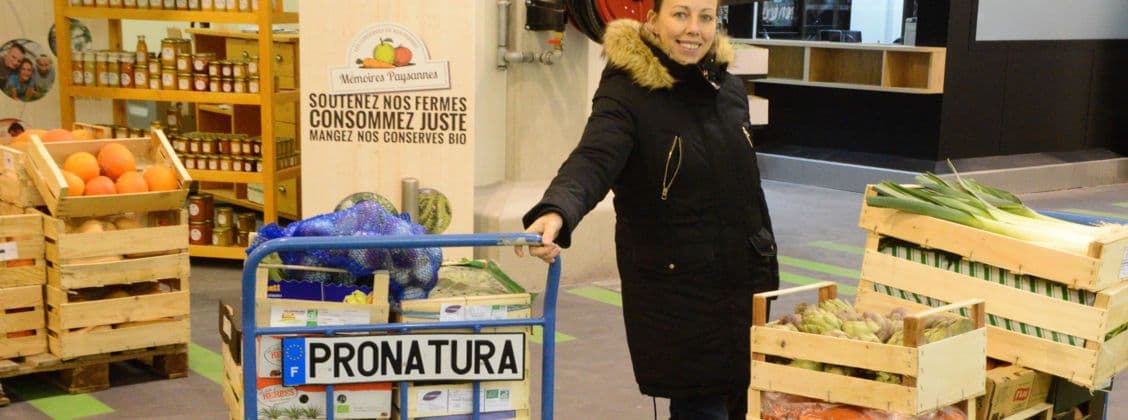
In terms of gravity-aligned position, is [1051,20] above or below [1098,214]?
above

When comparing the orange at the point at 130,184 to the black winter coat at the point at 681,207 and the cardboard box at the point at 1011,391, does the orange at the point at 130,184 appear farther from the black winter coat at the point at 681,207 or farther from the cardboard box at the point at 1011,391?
the cardboard box at the point at 1011,391

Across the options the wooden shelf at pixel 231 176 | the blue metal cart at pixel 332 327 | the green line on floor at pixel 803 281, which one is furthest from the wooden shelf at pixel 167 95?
the blue metal cart at pixel 332 327

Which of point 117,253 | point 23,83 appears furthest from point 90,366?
point 23,83

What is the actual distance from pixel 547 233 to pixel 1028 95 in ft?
31.6

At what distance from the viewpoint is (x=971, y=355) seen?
2.61 metres

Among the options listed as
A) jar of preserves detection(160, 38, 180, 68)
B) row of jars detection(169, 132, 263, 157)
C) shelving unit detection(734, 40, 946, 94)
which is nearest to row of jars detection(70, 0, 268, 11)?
jar of preserves detection(160, 38, 180, 68)

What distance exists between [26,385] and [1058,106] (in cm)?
947

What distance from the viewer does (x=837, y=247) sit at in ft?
27.2

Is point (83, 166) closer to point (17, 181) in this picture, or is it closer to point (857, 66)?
point (17, 181)

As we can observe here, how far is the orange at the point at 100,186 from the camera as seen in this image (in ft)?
15.7

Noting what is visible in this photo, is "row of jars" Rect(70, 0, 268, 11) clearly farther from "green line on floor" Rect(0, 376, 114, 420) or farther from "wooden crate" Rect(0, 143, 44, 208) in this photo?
"green line on floor" Rect(0, 376, 114, 420)

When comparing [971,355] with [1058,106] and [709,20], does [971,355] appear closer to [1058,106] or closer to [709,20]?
[709,20]

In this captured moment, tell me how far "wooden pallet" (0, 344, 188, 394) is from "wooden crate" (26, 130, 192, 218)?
570mm

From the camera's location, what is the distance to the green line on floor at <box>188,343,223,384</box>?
517cm
